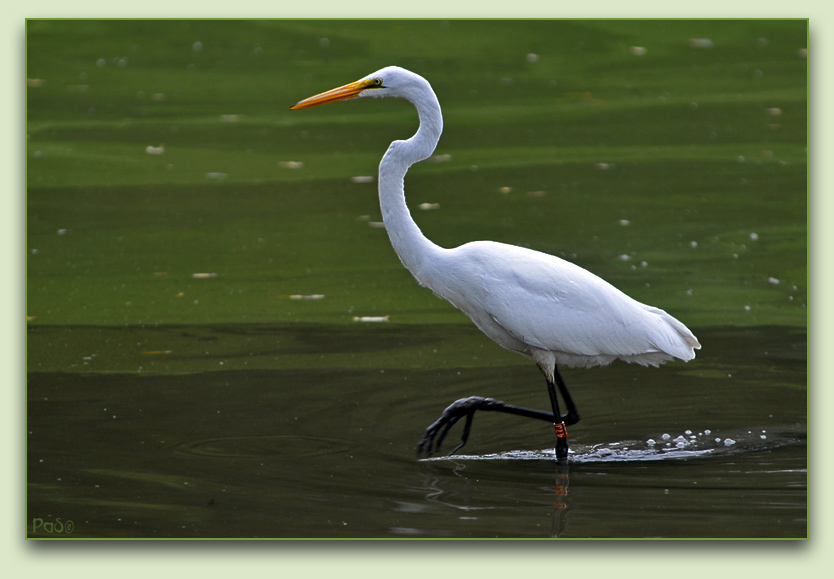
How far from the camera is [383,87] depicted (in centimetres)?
A: 416

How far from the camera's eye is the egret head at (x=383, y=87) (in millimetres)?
4105

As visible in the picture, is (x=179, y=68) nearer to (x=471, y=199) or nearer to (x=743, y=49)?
(x=471, y=199)

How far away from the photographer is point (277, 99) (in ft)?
22.4

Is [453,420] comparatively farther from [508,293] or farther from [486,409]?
[508,293]

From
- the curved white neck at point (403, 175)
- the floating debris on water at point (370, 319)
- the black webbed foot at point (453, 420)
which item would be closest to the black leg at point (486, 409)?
the black webbed foot at point (453, 420)

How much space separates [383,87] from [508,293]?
0.87m

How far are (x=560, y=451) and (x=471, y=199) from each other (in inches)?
124

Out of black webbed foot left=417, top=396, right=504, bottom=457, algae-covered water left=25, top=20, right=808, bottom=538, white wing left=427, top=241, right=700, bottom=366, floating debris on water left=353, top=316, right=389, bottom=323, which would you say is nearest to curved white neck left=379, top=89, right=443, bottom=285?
white wing left=427, top=241, right=700, bottom=366

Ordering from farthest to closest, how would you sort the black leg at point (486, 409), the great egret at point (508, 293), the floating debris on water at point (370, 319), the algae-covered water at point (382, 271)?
the floating debris on water at point (370, 319)
the black leg at point (486, 409)
the great egret at point (508, 293)
the algae-covered water at point (382, 271)

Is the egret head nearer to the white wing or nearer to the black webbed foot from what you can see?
the white wing

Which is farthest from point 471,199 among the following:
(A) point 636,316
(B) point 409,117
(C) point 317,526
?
(C) point 317,526

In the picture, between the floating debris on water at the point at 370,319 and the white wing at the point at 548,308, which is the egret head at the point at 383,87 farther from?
the floating debris on water at the point at 370,319

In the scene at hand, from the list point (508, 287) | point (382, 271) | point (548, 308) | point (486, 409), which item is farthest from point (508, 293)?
point (382, 271)

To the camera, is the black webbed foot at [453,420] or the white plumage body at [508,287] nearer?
the white plumage body at [508,287]
